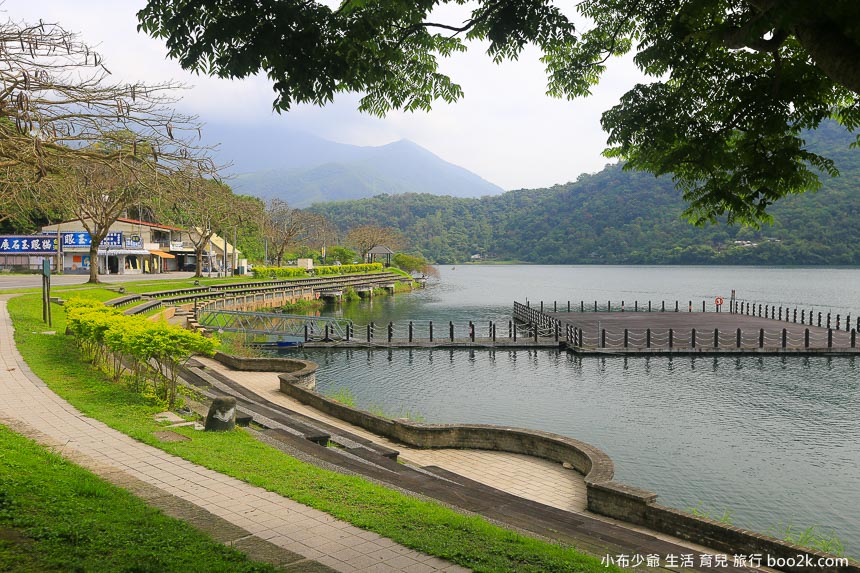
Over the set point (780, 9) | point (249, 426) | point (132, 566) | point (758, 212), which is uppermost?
point (780, 9)

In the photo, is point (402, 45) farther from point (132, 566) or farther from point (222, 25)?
point (132, 566)

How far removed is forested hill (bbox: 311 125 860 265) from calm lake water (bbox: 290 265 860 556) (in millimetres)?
58914

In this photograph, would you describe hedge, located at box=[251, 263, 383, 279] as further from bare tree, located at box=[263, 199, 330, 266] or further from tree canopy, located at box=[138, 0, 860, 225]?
tree canopy, located at box=[138, 0, 860, 225]

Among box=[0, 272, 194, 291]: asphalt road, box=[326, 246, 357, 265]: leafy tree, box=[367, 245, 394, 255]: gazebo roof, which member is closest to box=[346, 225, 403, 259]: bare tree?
box=[367, 245, 394, 255]: gazebo roof

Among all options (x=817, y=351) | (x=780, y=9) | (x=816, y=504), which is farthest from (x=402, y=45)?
(x=817, y=351)

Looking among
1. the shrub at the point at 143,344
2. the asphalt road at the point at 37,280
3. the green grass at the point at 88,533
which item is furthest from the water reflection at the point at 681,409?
the asphalt road at the point at 37,280

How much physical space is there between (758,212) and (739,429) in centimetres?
1306

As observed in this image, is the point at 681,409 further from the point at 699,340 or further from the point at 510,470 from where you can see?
the point at 699,340

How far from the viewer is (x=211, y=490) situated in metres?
7.49

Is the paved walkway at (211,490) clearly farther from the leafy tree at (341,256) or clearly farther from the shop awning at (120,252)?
the leafy tree at (341,256)

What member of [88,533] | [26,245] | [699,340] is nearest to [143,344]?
[88,533]

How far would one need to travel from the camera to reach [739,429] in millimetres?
17828

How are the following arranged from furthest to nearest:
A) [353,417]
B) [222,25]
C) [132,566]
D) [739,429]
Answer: [739,429] < [353,417] < [222,25] < [132,566]

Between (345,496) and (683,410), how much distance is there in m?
15.7
